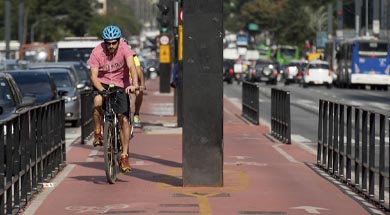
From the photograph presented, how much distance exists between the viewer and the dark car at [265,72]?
8369 centimetres

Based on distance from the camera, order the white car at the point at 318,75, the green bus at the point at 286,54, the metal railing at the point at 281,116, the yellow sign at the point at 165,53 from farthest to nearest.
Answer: the green bus at the point at 286,54 < the white car at the point at 318,75 < the yellow sign at the point at 165,53 < the metal railing at the point at 281,116

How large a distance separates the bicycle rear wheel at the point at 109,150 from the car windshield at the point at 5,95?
556cm

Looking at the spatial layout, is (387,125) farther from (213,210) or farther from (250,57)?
(250,57)

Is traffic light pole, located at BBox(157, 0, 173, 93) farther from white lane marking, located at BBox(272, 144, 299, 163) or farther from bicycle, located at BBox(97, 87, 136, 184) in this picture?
bicycle, located at BBox(97, 87, 136, 184)

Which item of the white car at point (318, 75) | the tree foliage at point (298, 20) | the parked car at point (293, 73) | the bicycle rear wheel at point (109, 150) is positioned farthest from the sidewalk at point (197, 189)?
the tree foliage at point (298, 20)

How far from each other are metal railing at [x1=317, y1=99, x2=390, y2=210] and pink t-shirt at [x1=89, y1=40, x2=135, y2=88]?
9.22ft

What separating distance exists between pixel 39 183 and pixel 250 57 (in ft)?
411

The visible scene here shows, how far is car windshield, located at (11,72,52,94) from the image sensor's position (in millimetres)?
30406

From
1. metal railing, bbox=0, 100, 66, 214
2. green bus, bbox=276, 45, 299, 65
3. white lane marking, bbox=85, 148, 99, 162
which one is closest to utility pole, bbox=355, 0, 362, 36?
green bus, bbox=276, 45, 299, 65

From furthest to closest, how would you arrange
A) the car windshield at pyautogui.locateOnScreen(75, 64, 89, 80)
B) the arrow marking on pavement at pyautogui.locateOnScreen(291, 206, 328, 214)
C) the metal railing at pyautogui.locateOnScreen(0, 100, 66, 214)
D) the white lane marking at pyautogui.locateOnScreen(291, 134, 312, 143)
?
the car windshield at pyautogui.locateOnScreen(75, 64, 89, 80) < the white lane marking at pyautogui.locateOnScreen(291, 134, 312, 143) < the arrow marking on pavement at pyautogui.locateOnScreen(291, 206, 328, 214) < the metal railing at pyautogui.locateOnScreen(0, 100, 66, 214)

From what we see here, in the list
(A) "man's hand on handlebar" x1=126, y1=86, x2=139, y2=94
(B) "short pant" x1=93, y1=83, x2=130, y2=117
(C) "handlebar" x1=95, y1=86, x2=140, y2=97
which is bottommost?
(B) "short pant" x1=93, y1=83, x2=130, y2=117

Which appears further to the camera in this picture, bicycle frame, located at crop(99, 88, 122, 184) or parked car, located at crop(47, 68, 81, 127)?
parked car, located at crop(47, 68, 81, 127)

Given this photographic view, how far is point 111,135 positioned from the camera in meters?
15.4

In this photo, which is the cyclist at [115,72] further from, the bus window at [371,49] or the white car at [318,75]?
the white car at [318,75]
